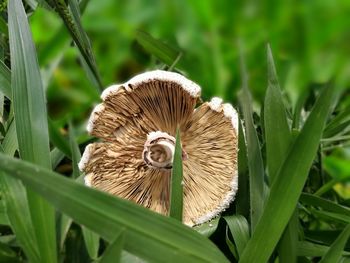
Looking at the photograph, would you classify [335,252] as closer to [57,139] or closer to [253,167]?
[253,167]

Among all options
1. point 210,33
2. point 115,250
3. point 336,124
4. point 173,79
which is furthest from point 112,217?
point 210,33

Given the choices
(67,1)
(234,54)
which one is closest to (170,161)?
(67,1)

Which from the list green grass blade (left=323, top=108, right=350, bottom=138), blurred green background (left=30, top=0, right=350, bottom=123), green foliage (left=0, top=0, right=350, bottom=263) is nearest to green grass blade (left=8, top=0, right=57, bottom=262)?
green foliage (left=0, top=0, right=350, bottom=263)

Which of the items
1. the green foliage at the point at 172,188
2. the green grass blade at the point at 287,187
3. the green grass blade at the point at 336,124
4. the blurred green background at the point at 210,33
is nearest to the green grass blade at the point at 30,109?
the green foliage at the point at 172,188

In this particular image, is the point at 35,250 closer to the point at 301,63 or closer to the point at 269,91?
the point at 269,91

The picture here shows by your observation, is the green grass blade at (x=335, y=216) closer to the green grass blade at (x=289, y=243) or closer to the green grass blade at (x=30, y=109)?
the green grass blade at (x=289, y=243)
